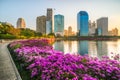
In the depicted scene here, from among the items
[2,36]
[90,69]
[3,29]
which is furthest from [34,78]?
[3,29]

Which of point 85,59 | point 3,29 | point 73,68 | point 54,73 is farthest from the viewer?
point 3,29

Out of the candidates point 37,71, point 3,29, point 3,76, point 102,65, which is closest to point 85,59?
point 102,65

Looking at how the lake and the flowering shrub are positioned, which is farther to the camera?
the lake

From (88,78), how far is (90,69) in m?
1.70

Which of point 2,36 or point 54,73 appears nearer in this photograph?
point 54,73

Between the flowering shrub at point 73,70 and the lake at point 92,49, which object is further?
the lake at point 92,49

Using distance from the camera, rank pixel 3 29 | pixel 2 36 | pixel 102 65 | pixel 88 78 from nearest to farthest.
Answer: pixel 88 78 → pixel 102 65 → pixel 2 36 → pixel 3 29

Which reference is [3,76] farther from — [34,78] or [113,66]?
[113,66]

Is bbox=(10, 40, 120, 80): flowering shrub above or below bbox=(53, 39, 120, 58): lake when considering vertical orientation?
above

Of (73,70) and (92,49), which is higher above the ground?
(73,70)

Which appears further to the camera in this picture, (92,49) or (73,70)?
(92,49)

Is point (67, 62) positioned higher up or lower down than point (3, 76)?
higher up

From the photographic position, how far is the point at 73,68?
8.70m

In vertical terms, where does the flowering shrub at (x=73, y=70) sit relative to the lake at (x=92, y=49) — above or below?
above
